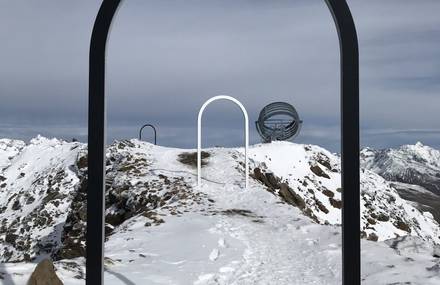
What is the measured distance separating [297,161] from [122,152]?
8825 millimetres

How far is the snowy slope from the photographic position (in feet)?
21.6

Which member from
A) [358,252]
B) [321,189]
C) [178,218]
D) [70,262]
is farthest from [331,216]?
[358,252]

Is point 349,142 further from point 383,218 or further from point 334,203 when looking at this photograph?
point 383,218

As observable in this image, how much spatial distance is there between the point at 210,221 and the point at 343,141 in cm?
687

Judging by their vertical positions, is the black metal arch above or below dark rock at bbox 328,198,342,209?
above

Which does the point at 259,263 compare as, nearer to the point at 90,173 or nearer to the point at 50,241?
the point at 90,173

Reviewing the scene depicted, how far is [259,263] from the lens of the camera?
24.1ft

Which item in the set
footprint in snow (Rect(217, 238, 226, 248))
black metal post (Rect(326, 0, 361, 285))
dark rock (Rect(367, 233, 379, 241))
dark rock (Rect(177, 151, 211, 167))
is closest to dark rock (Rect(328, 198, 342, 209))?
dark rock (Rect(367, 233, 379, 241))

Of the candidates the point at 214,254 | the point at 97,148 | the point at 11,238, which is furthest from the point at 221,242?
the point at 11,238

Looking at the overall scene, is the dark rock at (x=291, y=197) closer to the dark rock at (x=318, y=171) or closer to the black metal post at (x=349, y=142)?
the dark rock at (x=318, y=171)

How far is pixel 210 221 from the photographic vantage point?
9484mm

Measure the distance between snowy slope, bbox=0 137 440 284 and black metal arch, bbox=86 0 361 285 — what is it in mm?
2726

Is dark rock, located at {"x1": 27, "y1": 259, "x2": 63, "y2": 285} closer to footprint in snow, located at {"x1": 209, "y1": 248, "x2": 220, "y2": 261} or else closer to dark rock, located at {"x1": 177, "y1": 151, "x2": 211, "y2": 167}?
footprint in snow, located at {"x1": 209, "y1": 248, "x2": 220, "y2": 261}

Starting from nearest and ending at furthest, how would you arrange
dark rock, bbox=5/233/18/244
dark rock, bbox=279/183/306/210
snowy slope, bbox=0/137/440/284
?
snowy slope, bbox=0/137/440/284 < dark rock, bbox=279/183/306/210 < dark rock, bbox=5/233/18/244
